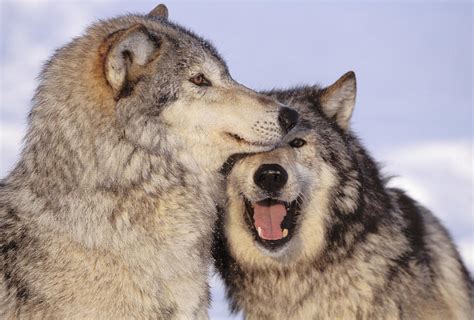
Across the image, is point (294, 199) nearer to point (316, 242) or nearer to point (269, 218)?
point (269, 218)

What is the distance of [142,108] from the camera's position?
17.0 ft

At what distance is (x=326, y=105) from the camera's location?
7.20 meters

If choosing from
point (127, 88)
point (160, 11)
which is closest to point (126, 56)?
point (127, 88)

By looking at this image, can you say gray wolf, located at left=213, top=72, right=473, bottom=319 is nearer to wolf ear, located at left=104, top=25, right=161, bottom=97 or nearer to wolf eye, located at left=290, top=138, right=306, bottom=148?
wolf eye, located at left=290, top=138, right=306, bottom=148

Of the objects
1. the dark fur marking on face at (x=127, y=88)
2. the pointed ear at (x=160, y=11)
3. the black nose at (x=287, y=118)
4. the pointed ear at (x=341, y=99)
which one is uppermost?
the pointed ear at (x=160, y=11)

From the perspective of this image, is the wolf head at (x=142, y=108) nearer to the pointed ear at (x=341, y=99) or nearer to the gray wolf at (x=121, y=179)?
the gray wolf at (x=121, y=179)

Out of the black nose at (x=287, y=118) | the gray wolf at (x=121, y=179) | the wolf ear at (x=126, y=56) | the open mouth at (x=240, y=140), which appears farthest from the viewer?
the black nose at (x=287, y=118)

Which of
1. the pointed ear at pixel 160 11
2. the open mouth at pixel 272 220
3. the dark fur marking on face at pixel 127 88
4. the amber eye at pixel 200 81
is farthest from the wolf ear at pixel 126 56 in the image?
the open mouth at pixel 272 220

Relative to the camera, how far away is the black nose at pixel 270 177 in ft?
21.2

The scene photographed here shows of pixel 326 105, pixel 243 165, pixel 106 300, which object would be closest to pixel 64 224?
pixel 106 300

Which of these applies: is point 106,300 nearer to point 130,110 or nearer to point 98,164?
point 98,164

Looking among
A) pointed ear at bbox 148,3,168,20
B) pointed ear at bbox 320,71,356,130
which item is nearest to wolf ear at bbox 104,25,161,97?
pointed ear at bbox 148,3,168,20

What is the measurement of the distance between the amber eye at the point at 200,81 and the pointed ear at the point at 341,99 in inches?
77.3

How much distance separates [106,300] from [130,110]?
→ 124cm
